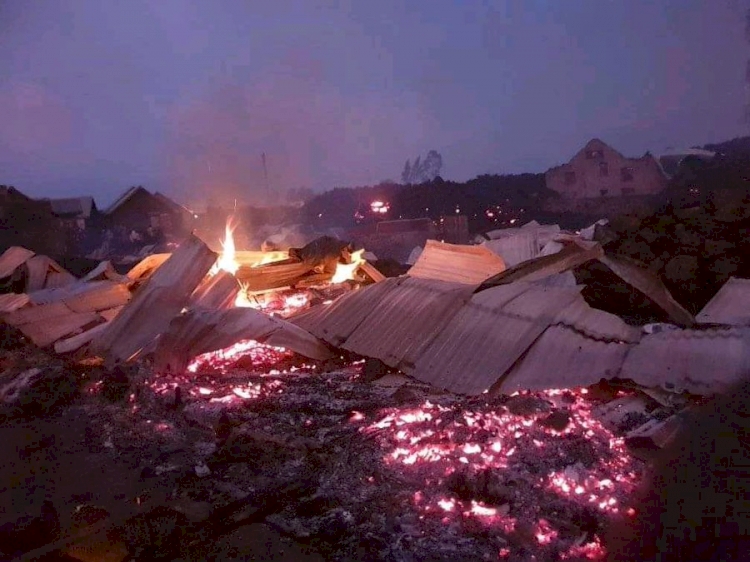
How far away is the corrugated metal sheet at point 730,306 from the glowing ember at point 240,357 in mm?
4833

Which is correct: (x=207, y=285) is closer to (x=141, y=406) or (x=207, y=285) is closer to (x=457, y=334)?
(x=141, y=406)

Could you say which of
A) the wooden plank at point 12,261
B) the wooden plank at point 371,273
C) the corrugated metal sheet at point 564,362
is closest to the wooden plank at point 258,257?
the wooden plank at point 371,273

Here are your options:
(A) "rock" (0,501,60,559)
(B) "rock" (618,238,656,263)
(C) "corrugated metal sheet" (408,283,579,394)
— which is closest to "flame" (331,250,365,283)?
(C) "corrugated metal sheet" (408,283,579,394)

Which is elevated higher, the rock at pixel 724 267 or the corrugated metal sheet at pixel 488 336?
the rock at pixel 724 267

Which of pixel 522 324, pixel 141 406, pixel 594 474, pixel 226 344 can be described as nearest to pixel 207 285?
pixel 226 344

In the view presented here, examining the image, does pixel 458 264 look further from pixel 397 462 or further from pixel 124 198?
pixel 124 198

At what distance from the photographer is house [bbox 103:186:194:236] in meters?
33.7

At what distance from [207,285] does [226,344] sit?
1.84m

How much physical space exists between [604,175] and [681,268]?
30.6m

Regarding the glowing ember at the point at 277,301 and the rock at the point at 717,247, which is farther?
the glowing ember at the point at 277,301

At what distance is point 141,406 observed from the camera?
6.43 meters

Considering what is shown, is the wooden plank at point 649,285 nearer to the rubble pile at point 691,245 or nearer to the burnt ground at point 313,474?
the rubble pile at point 691,245

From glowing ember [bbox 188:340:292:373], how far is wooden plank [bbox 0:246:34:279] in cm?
765

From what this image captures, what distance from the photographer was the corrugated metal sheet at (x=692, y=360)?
4711mm
